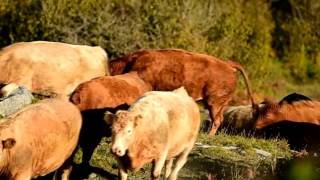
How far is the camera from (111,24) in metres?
22.5

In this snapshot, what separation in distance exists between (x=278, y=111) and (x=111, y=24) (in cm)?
980

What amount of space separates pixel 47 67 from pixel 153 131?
6.12m

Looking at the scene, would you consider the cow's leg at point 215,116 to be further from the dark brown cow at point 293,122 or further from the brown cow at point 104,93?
the brown cow at point 104,93

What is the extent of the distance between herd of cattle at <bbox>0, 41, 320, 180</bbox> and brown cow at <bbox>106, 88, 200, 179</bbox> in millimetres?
11

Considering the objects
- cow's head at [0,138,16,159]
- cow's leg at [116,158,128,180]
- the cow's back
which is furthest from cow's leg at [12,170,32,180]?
the cow's back

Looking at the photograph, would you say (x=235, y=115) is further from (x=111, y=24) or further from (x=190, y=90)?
(x=111, y=24)

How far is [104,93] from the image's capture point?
10156mm

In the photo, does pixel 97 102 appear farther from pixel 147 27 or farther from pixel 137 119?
pixel 147 27

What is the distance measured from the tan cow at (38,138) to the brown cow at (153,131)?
649 mm

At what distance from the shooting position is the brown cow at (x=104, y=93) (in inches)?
392

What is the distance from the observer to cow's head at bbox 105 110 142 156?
7.40m

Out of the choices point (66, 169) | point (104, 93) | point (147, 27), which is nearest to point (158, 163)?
point (66, 169)

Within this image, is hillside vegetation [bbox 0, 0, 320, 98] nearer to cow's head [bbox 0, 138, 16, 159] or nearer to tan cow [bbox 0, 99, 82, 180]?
tan cow [bbox 0, 99, 82, 180]

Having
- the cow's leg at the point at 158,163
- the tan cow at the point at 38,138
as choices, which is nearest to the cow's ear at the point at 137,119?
the cow's leg at the point at 158,163
